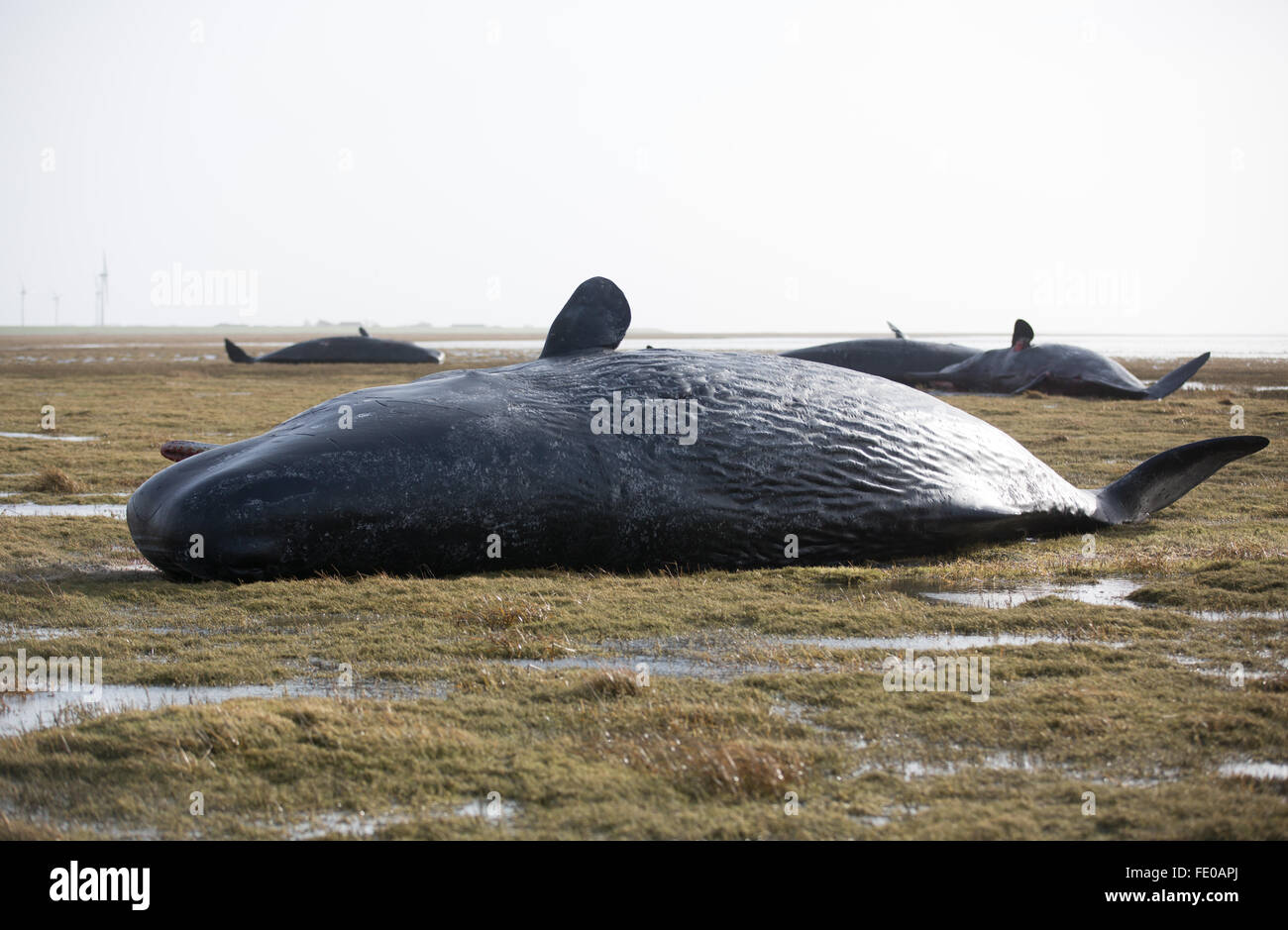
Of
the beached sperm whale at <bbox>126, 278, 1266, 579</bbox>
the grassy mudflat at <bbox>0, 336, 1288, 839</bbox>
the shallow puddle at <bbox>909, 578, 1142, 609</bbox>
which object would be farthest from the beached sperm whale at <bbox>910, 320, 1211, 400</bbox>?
the shallow puddle at <bbox>909, 578, 1142, 609</bbox>

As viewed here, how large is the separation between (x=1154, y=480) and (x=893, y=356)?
2068 centimetres

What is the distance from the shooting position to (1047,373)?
26953 mm

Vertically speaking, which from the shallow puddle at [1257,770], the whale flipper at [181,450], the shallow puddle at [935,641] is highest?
the whale flipper at [181,450]

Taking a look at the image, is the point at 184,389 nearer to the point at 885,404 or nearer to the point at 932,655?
the point at 885,404

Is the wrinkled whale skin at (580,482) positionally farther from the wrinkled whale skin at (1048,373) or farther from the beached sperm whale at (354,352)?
the beached sperm whale at (354,352)

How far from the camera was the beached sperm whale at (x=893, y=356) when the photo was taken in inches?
1184

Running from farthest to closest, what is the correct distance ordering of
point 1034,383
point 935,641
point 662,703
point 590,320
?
point 1034,383, point 590,320, point 935,641, point 662,703

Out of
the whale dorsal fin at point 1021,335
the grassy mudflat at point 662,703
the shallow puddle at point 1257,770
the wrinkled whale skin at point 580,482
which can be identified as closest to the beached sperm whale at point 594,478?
the wrinkled whale skin at point 580,482

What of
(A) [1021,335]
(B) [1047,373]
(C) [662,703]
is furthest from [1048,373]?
(C) [662,703]

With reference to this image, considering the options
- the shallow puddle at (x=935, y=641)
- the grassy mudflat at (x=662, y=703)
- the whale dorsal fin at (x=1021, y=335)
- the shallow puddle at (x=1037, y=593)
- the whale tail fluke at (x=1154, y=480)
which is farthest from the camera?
the whale dorsal fin at (x=1021, y=335)

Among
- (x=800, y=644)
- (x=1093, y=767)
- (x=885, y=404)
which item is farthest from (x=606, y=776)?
(x=885, y=404)

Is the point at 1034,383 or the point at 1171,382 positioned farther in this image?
the point at 1034,383

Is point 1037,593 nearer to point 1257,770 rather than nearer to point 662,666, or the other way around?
point 662,666

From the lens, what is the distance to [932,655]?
246 inches
